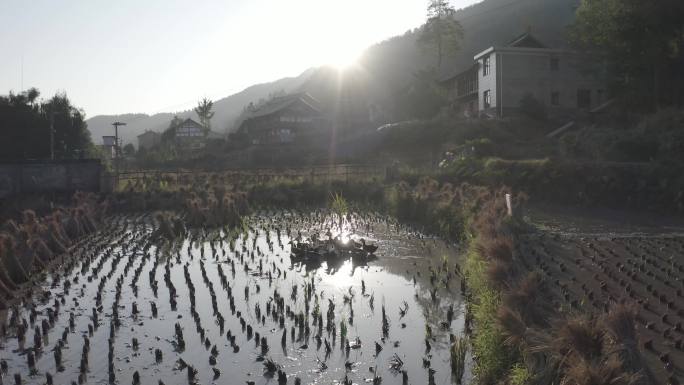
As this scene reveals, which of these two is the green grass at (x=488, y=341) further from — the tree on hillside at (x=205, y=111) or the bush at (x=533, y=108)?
the tree on hillside at (x=205, y=111)

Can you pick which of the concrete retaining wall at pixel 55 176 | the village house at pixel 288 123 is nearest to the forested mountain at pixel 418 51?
the village house at pixel 288 123

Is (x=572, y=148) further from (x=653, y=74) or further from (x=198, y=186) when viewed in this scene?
(x=198, y=186)

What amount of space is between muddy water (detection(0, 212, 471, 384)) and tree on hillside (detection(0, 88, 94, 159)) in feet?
99.9

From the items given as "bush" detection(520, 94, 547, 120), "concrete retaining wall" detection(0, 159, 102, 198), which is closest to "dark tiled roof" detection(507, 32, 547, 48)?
"bush" detection(520, 94, 547, 120)

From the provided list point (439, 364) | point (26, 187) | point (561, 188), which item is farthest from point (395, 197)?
point (26, 187)

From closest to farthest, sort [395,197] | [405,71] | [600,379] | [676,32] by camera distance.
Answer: [600,379] < [395,197] < [676,32] < [405,71]

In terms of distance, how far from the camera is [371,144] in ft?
140

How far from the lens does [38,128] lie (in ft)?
139

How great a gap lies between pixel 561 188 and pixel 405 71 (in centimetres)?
7580

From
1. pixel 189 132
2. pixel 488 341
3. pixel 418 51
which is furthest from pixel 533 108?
pixel 189 132

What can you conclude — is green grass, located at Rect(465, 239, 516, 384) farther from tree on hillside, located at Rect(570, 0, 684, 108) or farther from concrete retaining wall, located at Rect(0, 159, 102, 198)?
tree on hillside, located at Rect(570, 0, 684, 108)

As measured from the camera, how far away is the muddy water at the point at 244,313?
6.95m

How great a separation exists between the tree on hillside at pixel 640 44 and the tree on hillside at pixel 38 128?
121ft

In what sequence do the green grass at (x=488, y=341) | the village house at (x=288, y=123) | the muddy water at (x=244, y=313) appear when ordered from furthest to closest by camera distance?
the village house at (x=288, y=123) < the muddy water at (x=244, y=313) < the green grass at (x=488, y=341)
